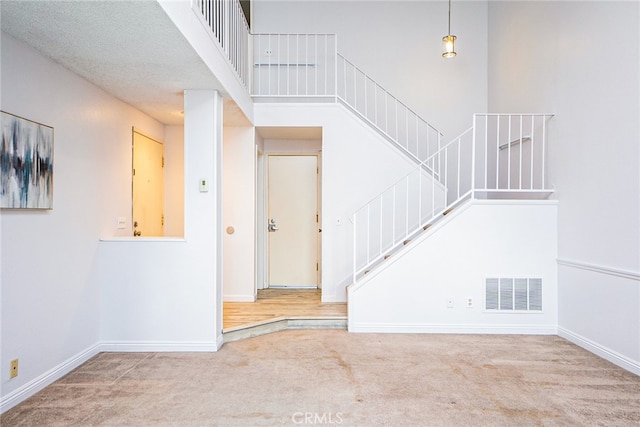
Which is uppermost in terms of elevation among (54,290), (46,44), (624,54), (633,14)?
(633,14)

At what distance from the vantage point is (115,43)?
8.42 feet

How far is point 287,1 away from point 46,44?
14.0 feet

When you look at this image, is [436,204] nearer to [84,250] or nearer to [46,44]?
[84,250]

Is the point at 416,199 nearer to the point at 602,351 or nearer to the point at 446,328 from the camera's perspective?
the point at 446,328

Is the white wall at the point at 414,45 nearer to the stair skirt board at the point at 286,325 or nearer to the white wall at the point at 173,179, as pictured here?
the white wall at the point at 173,179

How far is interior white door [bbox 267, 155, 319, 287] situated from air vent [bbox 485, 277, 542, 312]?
2730 millimetres

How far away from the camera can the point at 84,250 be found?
11.1 ft

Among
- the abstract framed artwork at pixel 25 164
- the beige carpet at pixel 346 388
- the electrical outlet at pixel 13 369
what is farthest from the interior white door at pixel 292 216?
the electrical outlet at pixel 13 369

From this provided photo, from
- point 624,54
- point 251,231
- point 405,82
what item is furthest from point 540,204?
point 251,231

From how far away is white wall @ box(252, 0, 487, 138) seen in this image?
6.07 m

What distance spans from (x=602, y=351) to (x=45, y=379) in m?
4.73

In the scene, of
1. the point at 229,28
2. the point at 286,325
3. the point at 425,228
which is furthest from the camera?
the point at 425,228

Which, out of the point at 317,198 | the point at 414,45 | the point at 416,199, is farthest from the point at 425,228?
the point at 414,45

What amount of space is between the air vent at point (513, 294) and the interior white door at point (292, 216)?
2730 mm
